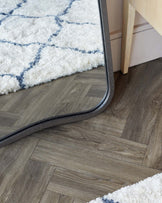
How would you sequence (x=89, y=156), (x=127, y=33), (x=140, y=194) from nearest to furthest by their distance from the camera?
(x=140, y=194), (x=89, y=156), (x=127, y=33)

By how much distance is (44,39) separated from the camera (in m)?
0.85

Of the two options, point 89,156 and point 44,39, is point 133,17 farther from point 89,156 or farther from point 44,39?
point 89,156

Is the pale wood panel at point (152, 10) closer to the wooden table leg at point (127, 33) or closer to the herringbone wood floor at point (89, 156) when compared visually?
the wooden table leg at point (127, 33)

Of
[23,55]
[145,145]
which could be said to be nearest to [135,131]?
[145,145]

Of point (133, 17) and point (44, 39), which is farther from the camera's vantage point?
point (133, 17)

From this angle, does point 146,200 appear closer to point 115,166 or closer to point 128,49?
point 115,166

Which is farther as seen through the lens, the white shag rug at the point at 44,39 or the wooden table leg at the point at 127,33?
the wooden table leg at the point at 127,33

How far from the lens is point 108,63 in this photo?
37.0 inches

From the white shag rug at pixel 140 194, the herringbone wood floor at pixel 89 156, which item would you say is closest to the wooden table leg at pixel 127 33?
the herringbone wood floor at pixel 89 156

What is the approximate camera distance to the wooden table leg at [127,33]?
960 mm

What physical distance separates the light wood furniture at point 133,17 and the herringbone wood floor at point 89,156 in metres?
0.18

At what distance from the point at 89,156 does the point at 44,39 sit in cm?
43

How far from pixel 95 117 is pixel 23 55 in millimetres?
377

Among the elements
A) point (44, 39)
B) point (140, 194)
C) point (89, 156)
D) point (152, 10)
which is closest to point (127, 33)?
point (152, 10)
